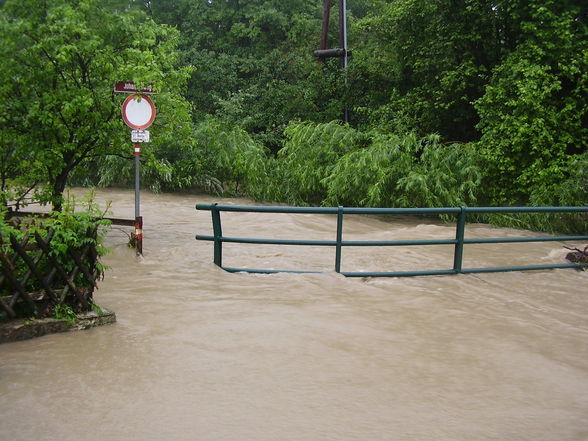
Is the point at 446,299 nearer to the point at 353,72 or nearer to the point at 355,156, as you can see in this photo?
the point at 355,156

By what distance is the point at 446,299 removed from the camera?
8.08 meters

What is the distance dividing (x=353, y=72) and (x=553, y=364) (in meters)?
23.2

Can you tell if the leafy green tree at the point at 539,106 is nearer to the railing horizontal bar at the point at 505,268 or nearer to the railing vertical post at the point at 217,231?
the railing horizontal bar at the point at 505,268

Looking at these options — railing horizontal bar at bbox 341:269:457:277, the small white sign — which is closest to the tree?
the small white sign

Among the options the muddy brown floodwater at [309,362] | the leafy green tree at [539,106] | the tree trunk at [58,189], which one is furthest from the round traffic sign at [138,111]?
the leafy green tree at [539,106]

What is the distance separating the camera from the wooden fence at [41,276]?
5.46 metres

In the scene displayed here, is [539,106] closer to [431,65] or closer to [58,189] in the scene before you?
[431,65]

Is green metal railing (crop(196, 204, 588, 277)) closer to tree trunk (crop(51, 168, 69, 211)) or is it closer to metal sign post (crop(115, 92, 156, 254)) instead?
metal sign post (crop(115, 92, 156, 254))

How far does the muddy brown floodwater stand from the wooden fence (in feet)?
1.12

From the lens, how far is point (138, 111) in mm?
10531

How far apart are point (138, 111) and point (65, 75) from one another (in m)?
1.45

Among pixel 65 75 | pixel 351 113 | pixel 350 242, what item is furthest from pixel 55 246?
pixel 351 113

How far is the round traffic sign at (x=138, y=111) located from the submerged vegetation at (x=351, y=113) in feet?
1.20

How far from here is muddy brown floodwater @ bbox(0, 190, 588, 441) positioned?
4.33 m
